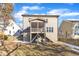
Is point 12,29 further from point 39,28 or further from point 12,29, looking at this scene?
point 39,28

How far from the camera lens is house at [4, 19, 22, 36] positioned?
141 inches

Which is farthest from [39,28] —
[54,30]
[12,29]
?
[12,29]

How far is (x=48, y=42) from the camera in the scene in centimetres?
361

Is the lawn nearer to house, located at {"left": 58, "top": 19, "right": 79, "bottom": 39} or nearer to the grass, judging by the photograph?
the grass

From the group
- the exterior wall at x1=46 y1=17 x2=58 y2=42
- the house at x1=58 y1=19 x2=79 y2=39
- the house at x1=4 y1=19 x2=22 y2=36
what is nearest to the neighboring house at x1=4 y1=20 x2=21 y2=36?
the house at x1=4 y1=19 x2=22 y2=36

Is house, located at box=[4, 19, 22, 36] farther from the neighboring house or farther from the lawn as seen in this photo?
the lawn

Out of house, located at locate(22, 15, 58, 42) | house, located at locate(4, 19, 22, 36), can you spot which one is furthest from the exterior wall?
house, located at locate(4, 19, 22, 36)

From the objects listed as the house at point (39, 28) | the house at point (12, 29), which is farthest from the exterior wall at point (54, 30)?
the house at point (12, 29)

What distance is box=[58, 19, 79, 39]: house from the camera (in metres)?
3.60

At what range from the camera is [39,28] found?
11.8ft

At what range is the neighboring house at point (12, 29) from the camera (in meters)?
3.59

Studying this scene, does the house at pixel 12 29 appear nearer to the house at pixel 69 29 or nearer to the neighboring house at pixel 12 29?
the neighboring house at pixel 12 29

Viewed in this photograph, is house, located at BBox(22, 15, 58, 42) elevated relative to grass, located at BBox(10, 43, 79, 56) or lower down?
elevated

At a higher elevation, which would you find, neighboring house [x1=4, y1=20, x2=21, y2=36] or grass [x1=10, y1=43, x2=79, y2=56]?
neighboring house [x1=4, y1=20, x2=21, y2=36]
